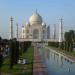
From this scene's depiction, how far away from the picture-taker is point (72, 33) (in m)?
48.1

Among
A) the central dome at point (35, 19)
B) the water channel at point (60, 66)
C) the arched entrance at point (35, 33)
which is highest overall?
the central dome at point (35, 19)

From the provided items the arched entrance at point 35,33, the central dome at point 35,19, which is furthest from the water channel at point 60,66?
the arched entrance at point 35,33

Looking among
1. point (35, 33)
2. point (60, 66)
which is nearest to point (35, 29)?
point (35, 33)

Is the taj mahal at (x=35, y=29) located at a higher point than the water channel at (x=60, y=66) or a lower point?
higher

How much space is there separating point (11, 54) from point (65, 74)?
2797 millimetres

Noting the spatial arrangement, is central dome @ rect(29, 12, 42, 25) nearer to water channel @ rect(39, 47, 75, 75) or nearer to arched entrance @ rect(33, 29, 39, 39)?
arched entrance @ rect(33, 29, 39, 39)

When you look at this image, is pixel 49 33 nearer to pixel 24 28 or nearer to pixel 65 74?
pixel 24 28

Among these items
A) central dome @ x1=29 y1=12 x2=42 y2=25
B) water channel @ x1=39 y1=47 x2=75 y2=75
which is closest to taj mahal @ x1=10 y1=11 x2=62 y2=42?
central dome @ x1=29 y1=12 x2=42 y2=25

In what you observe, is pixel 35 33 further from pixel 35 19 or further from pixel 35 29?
pixel 35 19

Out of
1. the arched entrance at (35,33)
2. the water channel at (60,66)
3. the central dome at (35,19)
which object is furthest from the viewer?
the arched entrance at (35,33)

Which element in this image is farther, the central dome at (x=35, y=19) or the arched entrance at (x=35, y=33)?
the arched entrance at (x=35, y=33)

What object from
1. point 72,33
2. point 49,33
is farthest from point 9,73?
point 49,33

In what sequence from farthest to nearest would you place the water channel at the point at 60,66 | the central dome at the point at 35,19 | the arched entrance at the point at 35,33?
the arched entrance at the point at 35,33 → the central dome at the point at 35,19 → the water channel at the point at 60,66

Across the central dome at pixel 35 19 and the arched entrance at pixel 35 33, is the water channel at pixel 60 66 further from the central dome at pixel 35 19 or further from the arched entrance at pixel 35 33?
the arched entrance at pixel 35 33
